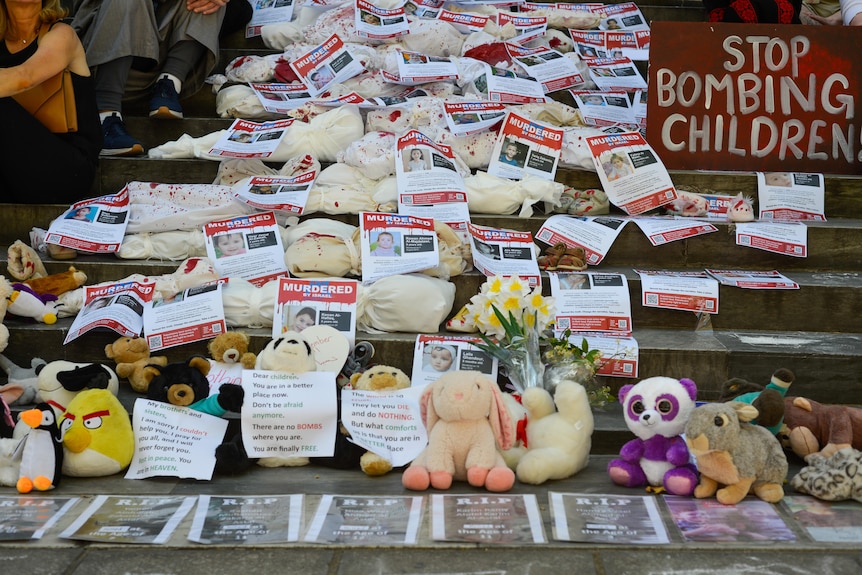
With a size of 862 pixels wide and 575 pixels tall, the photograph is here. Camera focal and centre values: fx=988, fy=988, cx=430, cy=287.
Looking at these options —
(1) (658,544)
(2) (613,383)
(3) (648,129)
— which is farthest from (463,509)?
(3) (648,129)

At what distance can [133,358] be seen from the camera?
3.71m

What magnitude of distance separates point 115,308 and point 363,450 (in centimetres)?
124

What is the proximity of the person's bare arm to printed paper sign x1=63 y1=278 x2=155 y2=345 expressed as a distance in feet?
3.21

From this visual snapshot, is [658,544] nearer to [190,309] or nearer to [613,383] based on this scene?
[613,383]

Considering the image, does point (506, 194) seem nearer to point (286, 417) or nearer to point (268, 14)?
point (286, 417)

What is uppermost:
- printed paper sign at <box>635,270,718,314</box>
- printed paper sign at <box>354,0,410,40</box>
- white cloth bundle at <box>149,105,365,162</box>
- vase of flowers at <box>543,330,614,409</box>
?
printed paper sign at <box>354,0,410,40</box>

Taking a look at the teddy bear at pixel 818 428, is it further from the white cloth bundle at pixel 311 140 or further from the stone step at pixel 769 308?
the white cloth bundle at pixel 311 140

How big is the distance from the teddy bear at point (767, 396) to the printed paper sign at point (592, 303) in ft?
2.13

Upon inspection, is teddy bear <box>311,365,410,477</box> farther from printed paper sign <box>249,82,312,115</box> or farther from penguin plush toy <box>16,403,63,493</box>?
printed paper sign <box>249,82,312,115</box>

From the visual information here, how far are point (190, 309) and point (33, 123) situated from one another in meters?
1.27

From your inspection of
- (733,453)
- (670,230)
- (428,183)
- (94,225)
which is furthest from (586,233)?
(94,225)

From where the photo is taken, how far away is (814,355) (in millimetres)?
3787

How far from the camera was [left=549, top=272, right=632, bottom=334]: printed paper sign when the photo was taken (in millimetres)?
3902

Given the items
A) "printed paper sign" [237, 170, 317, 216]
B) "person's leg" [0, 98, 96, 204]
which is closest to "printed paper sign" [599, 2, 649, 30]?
"printed paper sign" [237, 170, 317, 216]
